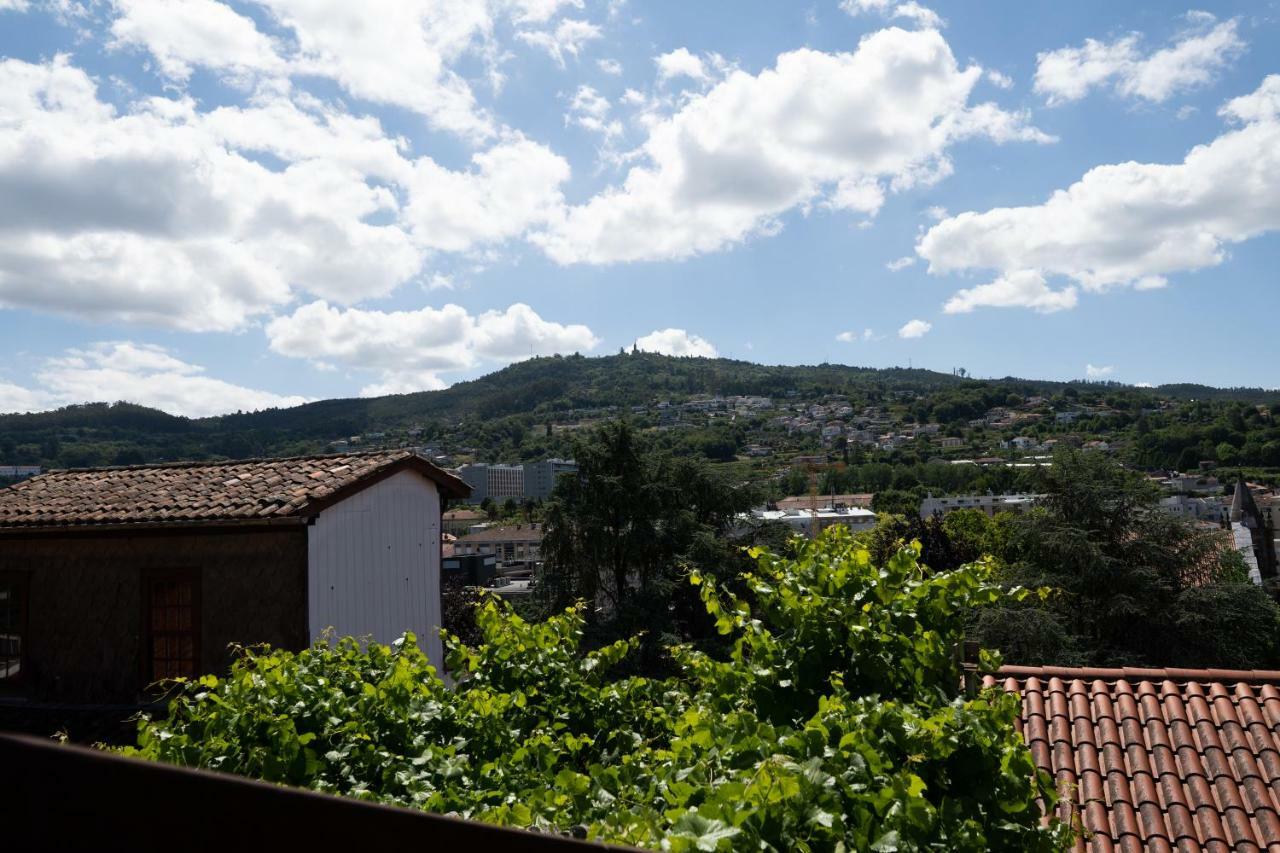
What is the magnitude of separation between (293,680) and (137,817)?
3.62 m

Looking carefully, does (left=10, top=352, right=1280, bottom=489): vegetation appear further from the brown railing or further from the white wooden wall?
the brown railing

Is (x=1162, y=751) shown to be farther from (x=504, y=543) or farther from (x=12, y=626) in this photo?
(x=504, y=543)

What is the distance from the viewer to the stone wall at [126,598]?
29.6ft

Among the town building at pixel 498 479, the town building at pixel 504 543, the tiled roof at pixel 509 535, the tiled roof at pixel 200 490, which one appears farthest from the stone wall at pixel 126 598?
the town building at pixel 498 479

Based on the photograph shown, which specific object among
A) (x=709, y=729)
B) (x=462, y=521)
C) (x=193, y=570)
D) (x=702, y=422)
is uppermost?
(x=702, y=422)

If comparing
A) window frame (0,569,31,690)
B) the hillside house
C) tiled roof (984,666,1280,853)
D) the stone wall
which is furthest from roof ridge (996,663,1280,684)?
window frame (0,569,31,690)

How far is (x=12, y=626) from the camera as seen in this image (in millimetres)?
10195

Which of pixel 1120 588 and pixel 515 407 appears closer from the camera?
pixel 1120 588

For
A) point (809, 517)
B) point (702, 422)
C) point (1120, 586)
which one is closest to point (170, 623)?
point (1120, 586)

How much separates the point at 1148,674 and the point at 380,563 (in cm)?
833

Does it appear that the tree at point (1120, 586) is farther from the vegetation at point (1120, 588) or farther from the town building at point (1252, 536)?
the town building at point (1252, 536)

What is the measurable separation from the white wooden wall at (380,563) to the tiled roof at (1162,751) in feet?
22.9

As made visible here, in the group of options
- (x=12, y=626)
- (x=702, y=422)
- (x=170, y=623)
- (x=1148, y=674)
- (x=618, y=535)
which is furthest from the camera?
(x=702, y=422)

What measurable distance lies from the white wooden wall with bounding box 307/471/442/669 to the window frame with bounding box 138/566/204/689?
1367mm
